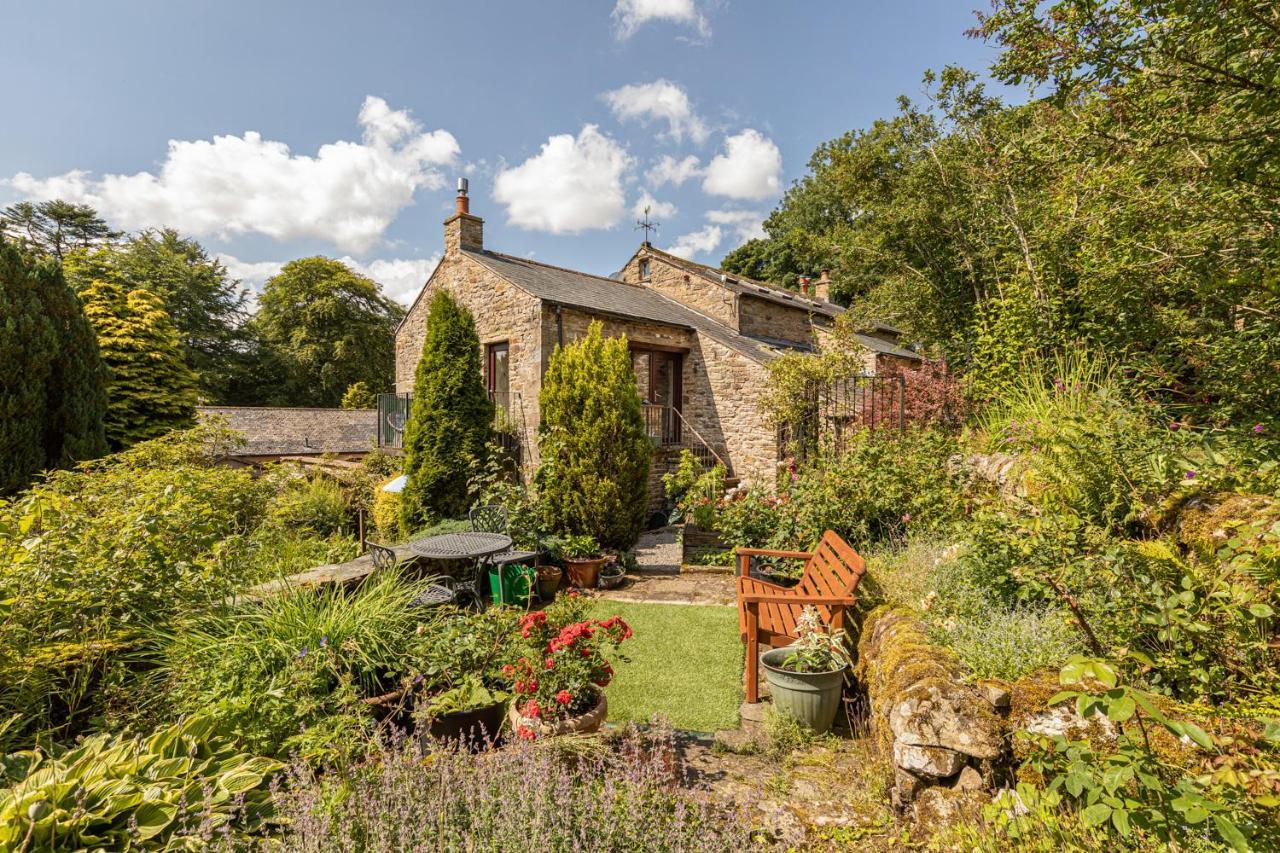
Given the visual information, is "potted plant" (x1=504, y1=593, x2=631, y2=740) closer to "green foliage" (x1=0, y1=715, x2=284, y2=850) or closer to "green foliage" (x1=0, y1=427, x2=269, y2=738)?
"green foliage" (x1=0, y1=715, x2=284, y2=850)

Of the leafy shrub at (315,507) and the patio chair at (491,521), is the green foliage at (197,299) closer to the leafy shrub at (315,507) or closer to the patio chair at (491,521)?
the leafy shrub at (315,507)

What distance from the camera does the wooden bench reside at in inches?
151

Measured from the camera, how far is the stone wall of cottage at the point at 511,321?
1087 centimetres

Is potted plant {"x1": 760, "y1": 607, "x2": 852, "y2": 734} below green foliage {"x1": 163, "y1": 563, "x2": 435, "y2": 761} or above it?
below

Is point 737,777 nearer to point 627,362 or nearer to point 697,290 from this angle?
point 627,362

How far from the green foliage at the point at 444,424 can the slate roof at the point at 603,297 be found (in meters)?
1.98

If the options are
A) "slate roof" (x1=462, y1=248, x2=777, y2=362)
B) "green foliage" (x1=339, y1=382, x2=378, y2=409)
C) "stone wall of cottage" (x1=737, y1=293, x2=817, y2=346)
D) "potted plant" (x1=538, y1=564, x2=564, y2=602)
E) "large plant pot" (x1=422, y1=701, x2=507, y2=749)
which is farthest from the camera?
"green foliage" (x1=339, y1=382, x2=378, y2=409)

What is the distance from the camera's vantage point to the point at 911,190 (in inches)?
423

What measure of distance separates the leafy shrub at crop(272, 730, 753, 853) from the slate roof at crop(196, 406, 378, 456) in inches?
577

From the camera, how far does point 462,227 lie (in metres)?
12.8

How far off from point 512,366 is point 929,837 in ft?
34.0

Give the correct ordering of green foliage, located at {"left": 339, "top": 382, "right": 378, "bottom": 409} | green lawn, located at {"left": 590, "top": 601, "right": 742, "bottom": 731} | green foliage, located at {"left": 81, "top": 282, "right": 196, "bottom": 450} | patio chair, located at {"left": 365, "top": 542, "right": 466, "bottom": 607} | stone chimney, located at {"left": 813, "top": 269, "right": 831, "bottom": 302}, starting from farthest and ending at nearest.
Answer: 1. green foliage, located at {"left": 339, "top": 382, "right": 378, "bottom": 409}
2. stone chimney, located at {"left": 813, "top": 269, "right": 831, "bottom": 302}
3. green foliage, located at {"left": 81, "top": 282, "right": 196, "bottom": 450}
4. patio chair, located at {"left": 365, "top": 542, "right": 466, "bottom": 607}
5. green lawn, located at {"left": 590, "top": 601, "right": 742, "bottom": 731}

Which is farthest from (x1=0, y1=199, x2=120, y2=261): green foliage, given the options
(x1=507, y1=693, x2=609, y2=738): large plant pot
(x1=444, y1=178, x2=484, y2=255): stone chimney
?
(x1=507, y1=693, x2=609, y2=738): large plant pot

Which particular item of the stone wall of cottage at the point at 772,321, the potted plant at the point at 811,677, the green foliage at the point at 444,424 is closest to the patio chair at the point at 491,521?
the green foliage at the point at 444,424
